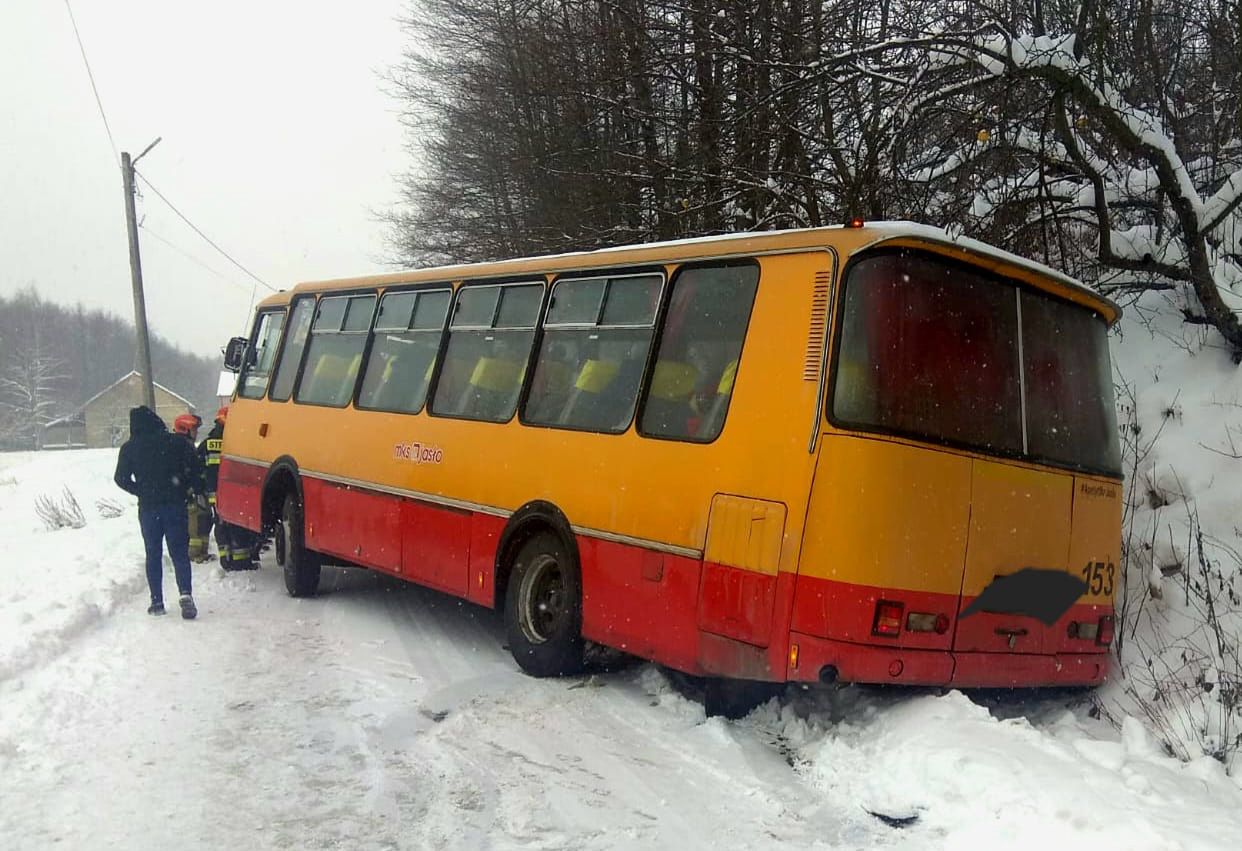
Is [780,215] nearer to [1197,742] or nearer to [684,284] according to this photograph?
[684,284]

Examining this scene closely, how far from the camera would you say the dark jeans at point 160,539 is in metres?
9.18

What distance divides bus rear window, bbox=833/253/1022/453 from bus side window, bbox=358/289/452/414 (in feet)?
14.9

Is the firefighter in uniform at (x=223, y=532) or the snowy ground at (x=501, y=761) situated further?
the firefighter in uniform at (x=223, y=532)

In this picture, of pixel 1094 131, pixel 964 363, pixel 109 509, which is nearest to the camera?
pixel 964 363

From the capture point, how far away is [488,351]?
8367 mm

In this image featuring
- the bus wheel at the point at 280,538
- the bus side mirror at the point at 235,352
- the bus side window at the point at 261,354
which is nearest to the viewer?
the bus wheel at the point at 280,538

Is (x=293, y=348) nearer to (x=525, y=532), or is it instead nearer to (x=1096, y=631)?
(x=525, y=532)

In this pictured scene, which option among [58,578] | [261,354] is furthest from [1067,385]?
[58,578]

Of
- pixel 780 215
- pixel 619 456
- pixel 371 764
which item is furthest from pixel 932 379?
pixel 780 215

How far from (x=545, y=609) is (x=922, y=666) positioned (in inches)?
114

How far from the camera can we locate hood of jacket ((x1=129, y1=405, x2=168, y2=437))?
362 inches

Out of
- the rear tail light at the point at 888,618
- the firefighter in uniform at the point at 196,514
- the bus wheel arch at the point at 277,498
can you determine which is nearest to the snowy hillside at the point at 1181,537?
the rear tail light at the point at 888,618

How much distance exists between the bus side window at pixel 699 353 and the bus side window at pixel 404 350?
120 inches

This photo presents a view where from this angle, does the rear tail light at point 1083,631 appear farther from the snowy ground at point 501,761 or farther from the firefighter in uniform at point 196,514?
Result: the firefighter in uniform at point 196,514
